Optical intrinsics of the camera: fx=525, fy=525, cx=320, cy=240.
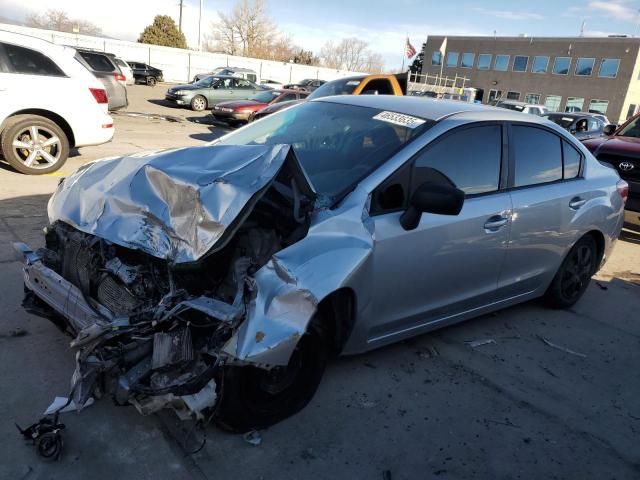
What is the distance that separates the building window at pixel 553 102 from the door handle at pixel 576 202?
53.2 metres

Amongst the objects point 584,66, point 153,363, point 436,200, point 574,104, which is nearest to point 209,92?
point 436,200

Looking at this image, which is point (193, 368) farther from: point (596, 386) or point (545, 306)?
point (545, 306)

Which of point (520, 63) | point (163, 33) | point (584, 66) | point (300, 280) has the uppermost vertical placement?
point (584, 66)

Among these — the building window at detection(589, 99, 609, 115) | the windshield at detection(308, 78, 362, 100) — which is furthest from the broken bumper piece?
the building window at detection(589, 99, 609, 115)

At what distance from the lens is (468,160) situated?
3572mm

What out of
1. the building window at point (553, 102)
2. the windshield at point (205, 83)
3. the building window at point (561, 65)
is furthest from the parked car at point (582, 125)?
the building window at point (561, 65)

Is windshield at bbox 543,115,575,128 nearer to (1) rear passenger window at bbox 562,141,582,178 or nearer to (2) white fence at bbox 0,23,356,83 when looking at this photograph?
(1) rear passenger window at bbox 562,141,582,178

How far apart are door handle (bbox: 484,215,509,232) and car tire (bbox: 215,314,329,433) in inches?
57.0

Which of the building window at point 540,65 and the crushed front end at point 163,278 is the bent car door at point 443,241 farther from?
the building window at point 540,65

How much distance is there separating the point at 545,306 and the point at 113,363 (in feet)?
13.1

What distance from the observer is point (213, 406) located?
2393mm

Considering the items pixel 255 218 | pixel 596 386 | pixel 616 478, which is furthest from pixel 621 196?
pixel 255 218

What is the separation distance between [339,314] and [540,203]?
2013 mm

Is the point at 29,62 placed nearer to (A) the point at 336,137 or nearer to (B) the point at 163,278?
(A) the point at 336,137
